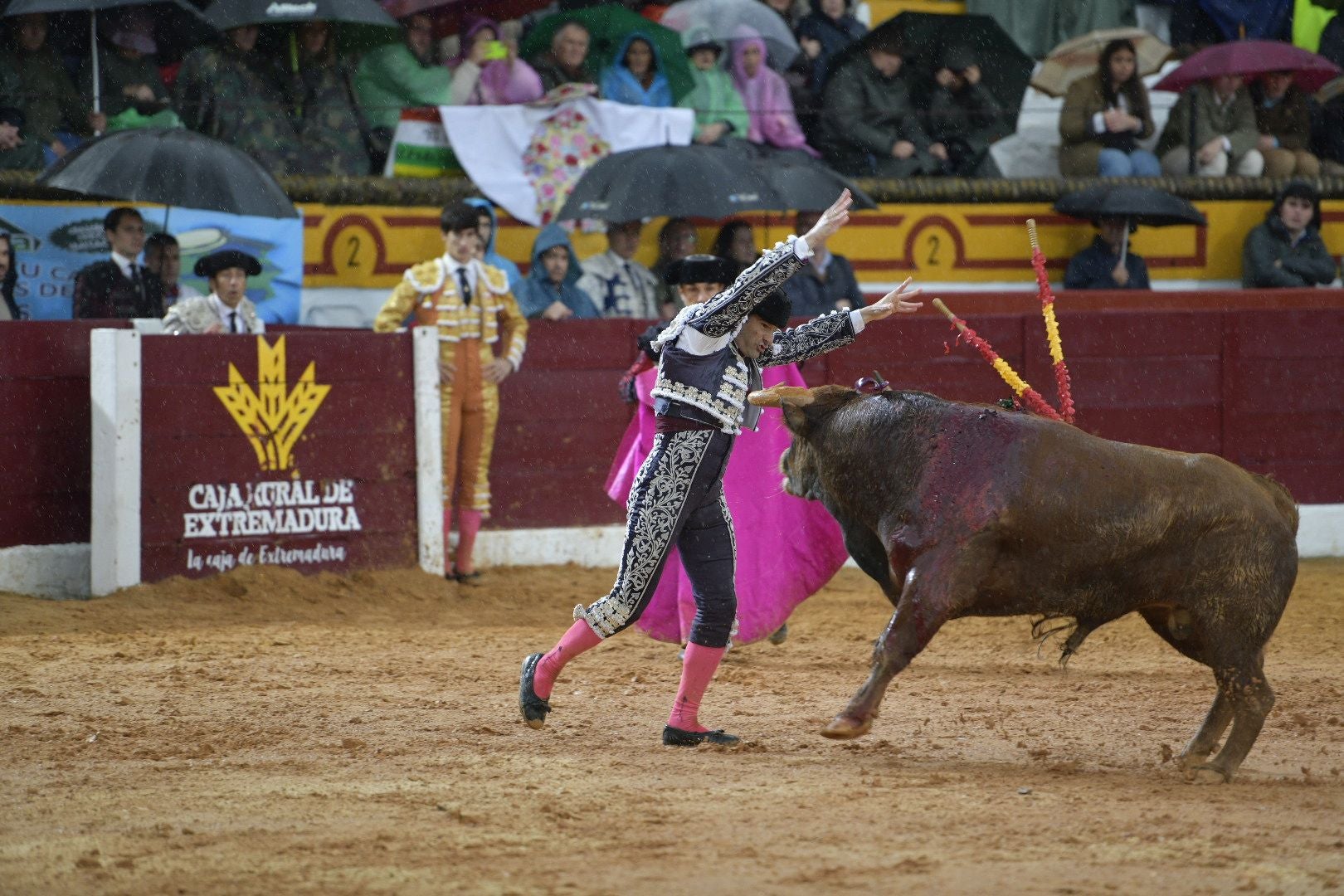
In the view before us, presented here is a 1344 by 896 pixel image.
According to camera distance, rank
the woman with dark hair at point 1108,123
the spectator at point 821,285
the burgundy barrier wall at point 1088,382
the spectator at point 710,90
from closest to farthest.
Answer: the burgundy barrier wall at point 1088,382 < the spectator at point 821,285 < the spectator at point 710,90 < the woman with dark hair at point 1108,123

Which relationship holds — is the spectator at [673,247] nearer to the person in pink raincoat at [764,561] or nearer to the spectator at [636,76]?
the spectator at [636,76]

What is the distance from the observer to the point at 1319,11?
12.8 metres

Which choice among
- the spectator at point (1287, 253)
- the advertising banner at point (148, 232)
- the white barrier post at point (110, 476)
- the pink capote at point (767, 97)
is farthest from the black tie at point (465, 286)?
the spectator at point (1287, 253)

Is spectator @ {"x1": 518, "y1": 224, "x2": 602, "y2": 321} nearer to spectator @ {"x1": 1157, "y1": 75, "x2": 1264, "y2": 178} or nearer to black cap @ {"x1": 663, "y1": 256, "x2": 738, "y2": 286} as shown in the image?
black cap @ {"x1": 663, "y1": 256, "x2": 738, "y2": 286}

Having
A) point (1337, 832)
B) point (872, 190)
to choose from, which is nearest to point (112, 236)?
point (872, 190)

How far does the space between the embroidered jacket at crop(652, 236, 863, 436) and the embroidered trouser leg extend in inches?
2.9

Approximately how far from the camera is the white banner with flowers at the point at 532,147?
9.84 metres

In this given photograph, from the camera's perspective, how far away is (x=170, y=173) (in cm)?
798

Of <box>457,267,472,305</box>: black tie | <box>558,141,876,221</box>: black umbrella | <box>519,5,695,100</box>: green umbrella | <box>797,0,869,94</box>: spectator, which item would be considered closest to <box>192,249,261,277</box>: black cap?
<box>457,267,472,305</box>: black tie

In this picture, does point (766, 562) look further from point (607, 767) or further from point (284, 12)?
point (284, 12)

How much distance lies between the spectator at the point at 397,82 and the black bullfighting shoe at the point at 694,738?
19.1ft

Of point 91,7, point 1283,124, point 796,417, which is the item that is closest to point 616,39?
point 91,7

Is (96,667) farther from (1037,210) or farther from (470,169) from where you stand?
(1037,210)

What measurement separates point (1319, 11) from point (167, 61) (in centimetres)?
833
